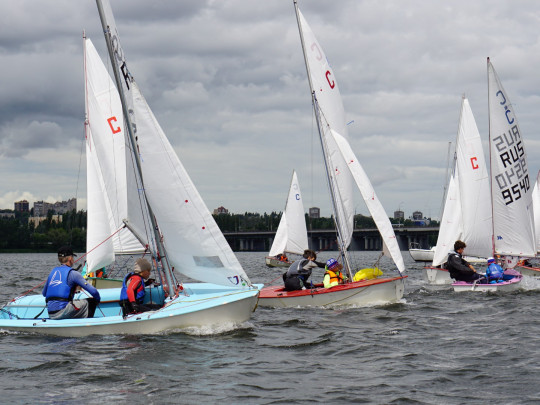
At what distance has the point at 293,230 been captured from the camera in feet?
168

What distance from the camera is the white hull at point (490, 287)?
21344 millimetres

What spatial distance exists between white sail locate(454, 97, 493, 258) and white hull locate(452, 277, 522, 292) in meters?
5.18

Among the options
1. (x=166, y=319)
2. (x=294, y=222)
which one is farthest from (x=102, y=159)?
(x=294, y=222)

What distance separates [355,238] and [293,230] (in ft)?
276

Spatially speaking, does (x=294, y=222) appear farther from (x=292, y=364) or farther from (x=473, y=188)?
(x=292, y=364)

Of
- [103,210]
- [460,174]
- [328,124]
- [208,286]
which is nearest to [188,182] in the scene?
[208,286]

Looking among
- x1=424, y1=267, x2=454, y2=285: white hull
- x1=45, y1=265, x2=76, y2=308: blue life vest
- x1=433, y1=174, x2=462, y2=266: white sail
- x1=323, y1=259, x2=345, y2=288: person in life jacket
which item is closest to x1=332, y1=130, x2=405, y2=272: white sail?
x1=323, y1=259, x2=345, y2=288: person in life jacket

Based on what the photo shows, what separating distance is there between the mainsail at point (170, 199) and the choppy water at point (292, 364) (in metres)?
1.46

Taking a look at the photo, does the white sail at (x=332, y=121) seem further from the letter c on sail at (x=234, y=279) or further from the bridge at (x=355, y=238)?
the bridge at (x=355, y=238)

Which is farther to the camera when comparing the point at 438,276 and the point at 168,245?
the point at 438,276

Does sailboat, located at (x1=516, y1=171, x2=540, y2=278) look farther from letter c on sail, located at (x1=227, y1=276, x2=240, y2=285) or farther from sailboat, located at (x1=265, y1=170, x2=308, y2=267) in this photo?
sailboat, located at (x1=265, y1=170, x2=308, y2=267)

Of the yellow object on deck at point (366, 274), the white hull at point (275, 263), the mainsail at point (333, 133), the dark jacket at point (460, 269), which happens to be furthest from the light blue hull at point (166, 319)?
the white hull at point (275, 263)

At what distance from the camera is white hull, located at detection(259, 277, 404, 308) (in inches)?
686

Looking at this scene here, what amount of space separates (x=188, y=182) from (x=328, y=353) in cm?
447
